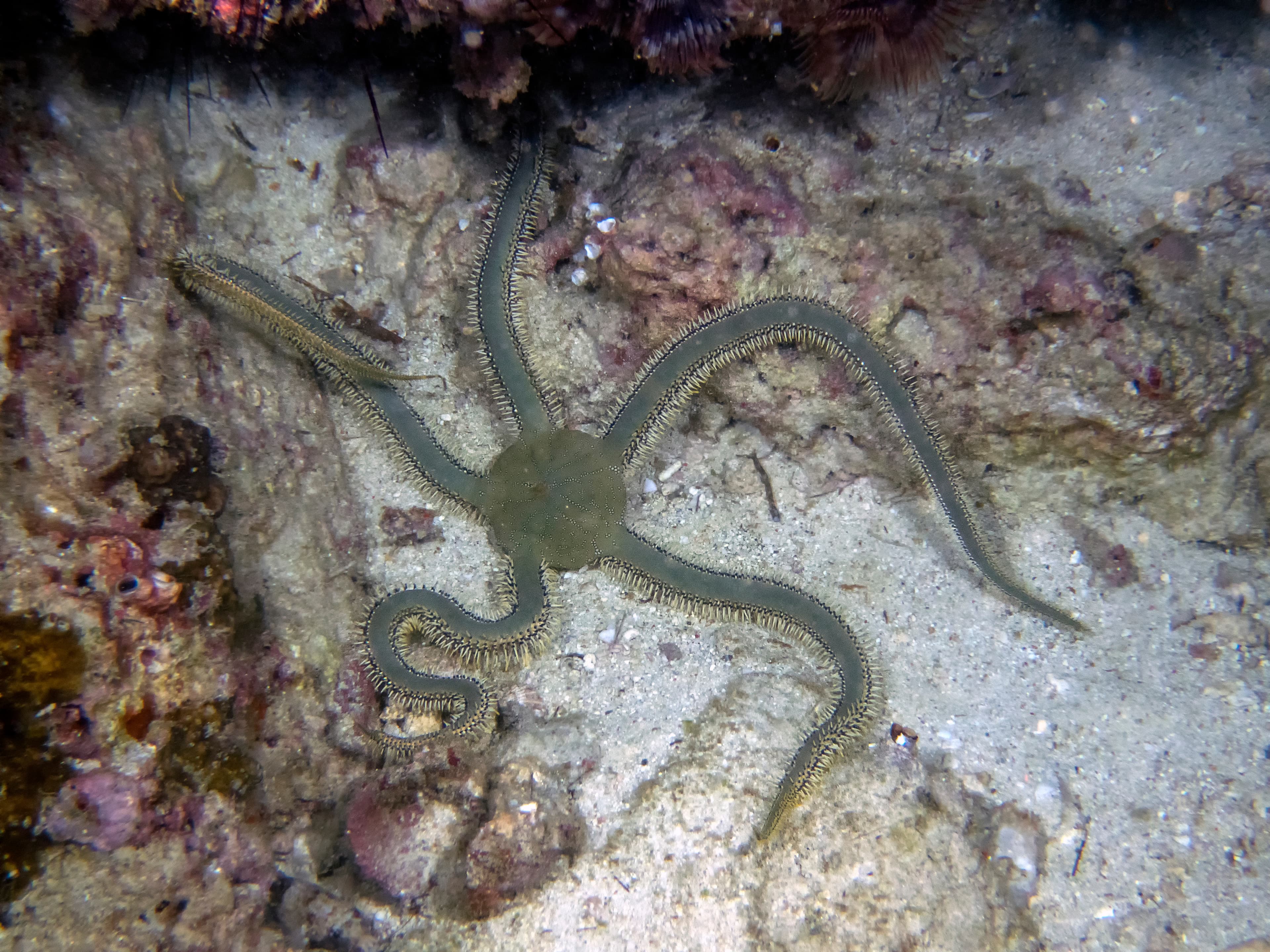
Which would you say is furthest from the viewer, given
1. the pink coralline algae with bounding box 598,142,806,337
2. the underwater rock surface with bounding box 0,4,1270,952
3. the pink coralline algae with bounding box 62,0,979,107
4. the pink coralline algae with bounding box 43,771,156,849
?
the pink coralline algae with bounding box 598,142,806,337

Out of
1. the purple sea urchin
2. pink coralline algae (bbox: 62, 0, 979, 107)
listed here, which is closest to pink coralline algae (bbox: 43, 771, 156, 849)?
pink coralline algae (bbox: 62, 0, 979, 107)

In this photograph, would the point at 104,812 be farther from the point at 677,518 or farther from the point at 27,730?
the point at 677,518

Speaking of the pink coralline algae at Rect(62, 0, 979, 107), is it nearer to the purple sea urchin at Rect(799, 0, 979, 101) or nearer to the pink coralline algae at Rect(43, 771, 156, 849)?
the purple sea urchin at Rect(799, 0, 979, 101)

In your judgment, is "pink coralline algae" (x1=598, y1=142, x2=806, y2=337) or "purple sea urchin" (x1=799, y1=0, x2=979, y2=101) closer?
"purple sea urchin" (x1=799, y1=0, x2=979, y2=101)

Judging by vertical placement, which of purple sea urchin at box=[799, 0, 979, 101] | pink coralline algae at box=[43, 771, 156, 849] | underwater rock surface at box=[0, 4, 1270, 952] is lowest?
pink coralline algae at box=[43, 771, 156, 849]

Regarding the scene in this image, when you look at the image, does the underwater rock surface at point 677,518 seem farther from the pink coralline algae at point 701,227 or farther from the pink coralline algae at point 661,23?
the pink coralline algae at point 661,23

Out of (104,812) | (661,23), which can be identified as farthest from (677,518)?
(104,812)

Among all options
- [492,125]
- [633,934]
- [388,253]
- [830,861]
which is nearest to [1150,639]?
[830,861]
